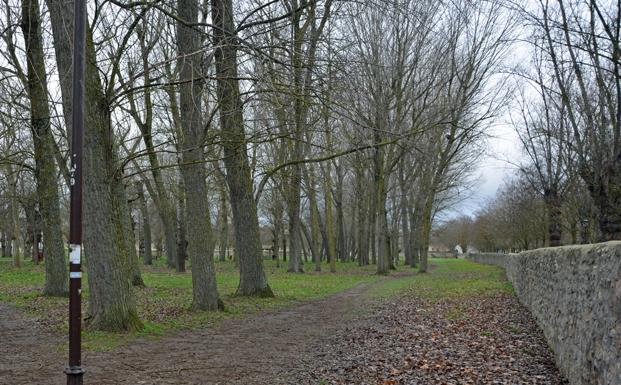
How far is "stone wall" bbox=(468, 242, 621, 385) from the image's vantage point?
452cm

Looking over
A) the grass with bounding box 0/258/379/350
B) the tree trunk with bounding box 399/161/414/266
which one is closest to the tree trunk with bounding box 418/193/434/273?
the tree trunk with bounding box 399/161/414/266

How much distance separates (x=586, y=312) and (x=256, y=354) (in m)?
4.82

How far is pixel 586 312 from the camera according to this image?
18.5ft

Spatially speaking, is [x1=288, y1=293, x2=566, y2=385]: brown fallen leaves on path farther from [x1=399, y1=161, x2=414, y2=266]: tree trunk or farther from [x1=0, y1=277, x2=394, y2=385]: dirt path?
[x1=399, y1=161, x2=414, y2=266]: tree trunk

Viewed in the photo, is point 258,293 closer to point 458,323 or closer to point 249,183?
point 249,183

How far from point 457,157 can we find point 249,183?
21915 mm

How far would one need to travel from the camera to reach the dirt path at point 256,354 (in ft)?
22.4

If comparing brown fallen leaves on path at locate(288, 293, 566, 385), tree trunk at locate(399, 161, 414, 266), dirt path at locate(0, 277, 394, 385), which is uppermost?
tree trunk at locate(399, 161, 414, 266)

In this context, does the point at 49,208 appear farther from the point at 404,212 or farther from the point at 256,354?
the point at 404,212

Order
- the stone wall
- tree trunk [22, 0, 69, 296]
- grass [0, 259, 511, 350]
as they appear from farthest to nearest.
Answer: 1. tree trunk [22, 0, 69, 296]
2. grass [0, 259, 511, 350]
3. the stone wall

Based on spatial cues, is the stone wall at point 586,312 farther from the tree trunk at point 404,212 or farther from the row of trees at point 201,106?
the tree trunk at point 404,212

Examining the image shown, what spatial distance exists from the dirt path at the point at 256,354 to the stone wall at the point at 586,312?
1.60 feet

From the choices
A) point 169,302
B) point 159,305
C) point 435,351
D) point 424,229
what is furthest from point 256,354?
point 424,229

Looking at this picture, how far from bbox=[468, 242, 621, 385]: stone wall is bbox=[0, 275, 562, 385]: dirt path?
1.60ft
